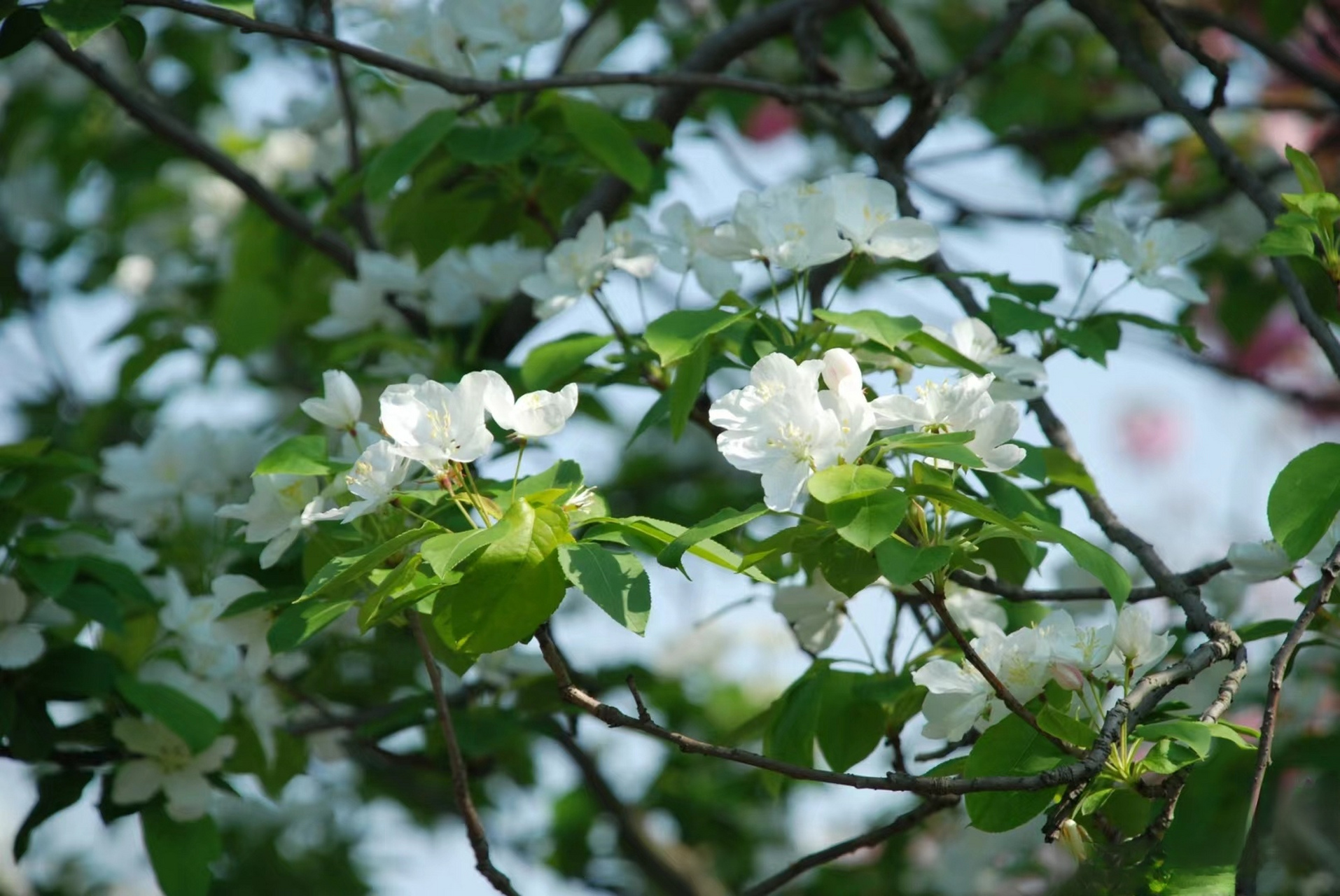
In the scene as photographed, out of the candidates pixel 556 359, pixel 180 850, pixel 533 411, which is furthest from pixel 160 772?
pixel 533 411

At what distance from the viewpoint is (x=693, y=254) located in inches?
70.9

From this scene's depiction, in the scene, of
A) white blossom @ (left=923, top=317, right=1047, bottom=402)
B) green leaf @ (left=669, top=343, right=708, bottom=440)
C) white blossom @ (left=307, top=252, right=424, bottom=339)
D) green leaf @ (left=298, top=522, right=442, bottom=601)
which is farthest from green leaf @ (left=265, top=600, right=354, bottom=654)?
white blossom @ (left=307, top=252, right=424, bottom=339)

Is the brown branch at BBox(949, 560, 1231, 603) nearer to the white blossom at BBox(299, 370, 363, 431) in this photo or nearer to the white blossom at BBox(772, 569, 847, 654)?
the white blossom at BBox(772, 569, 847, 654)

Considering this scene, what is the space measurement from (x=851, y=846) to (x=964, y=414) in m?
0.60

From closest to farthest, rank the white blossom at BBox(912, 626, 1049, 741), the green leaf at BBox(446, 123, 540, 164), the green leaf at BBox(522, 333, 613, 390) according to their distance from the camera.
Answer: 1. the white blossom at BBox(912, 626, 1049, 741)
2. the green leaf at BBox(522, 333, 613, 390)
3. the green leaf at BBox(446, 123, 540, 164)

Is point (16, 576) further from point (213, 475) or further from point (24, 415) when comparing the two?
point (24, 415)

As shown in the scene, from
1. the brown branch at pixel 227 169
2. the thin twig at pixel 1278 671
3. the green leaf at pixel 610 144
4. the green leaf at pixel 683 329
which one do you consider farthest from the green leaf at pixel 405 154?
the thin twig at pixel 1278 671

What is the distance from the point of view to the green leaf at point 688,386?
151 cm

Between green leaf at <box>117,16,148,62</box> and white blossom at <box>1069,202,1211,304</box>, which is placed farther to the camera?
white blossom at <box>1069,202,1211,304</box>

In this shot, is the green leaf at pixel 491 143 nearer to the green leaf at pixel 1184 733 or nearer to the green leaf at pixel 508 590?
the green leaf at pixel 508 590

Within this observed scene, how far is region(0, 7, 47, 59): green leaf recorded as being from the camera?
1.68 m

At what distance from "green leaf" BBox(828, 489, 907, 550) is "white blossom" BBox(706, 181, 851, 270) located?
1.38ft

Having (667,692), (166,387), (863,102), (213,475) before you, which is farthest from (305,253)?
(667,692)

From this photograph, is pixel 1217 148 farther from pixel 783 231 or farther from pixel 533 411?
pixel 533 411
